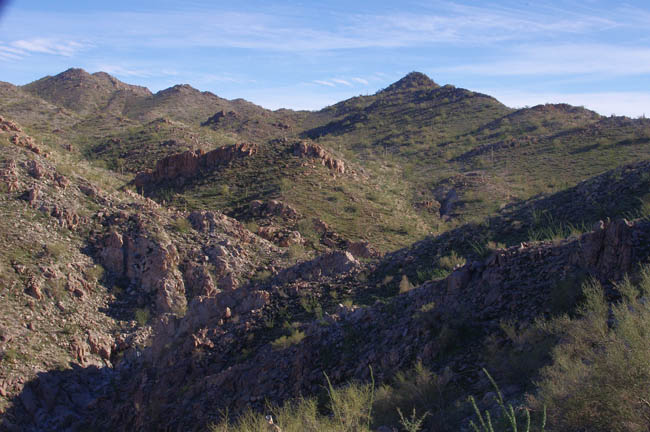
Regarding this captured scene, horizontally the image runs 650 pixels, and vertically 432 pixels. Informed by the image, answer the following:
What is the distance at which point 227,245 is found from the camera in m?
16.3

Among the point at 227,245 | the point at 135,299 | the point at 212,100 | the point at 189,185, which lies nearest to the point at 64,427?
the point at 135,299

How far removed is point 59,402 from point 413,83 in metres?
68.7

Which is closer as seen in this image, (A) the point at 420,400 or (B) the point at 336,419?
(B) the point at 336,419

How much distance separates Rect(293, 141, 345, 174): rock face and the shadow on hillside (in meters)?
18.9

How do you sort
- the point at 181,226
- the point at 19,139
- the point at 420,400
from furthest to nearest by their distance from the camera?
1. the point at 19,139
2. the point at 181,226
3. the point at 420,400

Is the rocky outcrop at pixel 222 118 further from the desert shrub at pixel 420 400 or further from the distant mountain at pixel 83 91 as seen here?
the desert shrub at pixel 420 400

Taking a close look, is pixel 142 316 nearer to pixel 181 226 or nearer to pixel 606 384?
pixel 181 226

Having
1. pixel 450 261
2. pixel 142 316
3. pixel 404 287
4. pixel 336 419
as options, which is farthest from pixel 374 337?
pixel 142 316

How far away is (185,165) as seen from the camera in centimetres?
2831

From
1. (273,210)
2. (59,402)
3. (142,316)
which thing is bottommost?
(59,402)

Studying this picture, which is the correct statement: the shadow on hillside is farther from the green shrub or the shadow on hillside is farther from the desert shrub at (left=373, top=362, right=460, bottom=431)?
the desert shrub at (left=373, top=362, right=460, bottom=431)

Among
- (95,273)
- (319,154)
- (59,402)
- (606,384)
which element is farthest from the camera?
(319,154)

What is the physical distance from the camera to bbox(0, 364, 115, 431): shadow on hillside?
9742mm

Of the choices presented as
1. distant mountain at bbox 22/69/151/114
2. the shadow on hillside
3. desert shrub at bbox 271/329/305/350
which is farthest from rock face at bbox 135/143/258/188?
distant mountain at bbox 22/69/151/114
